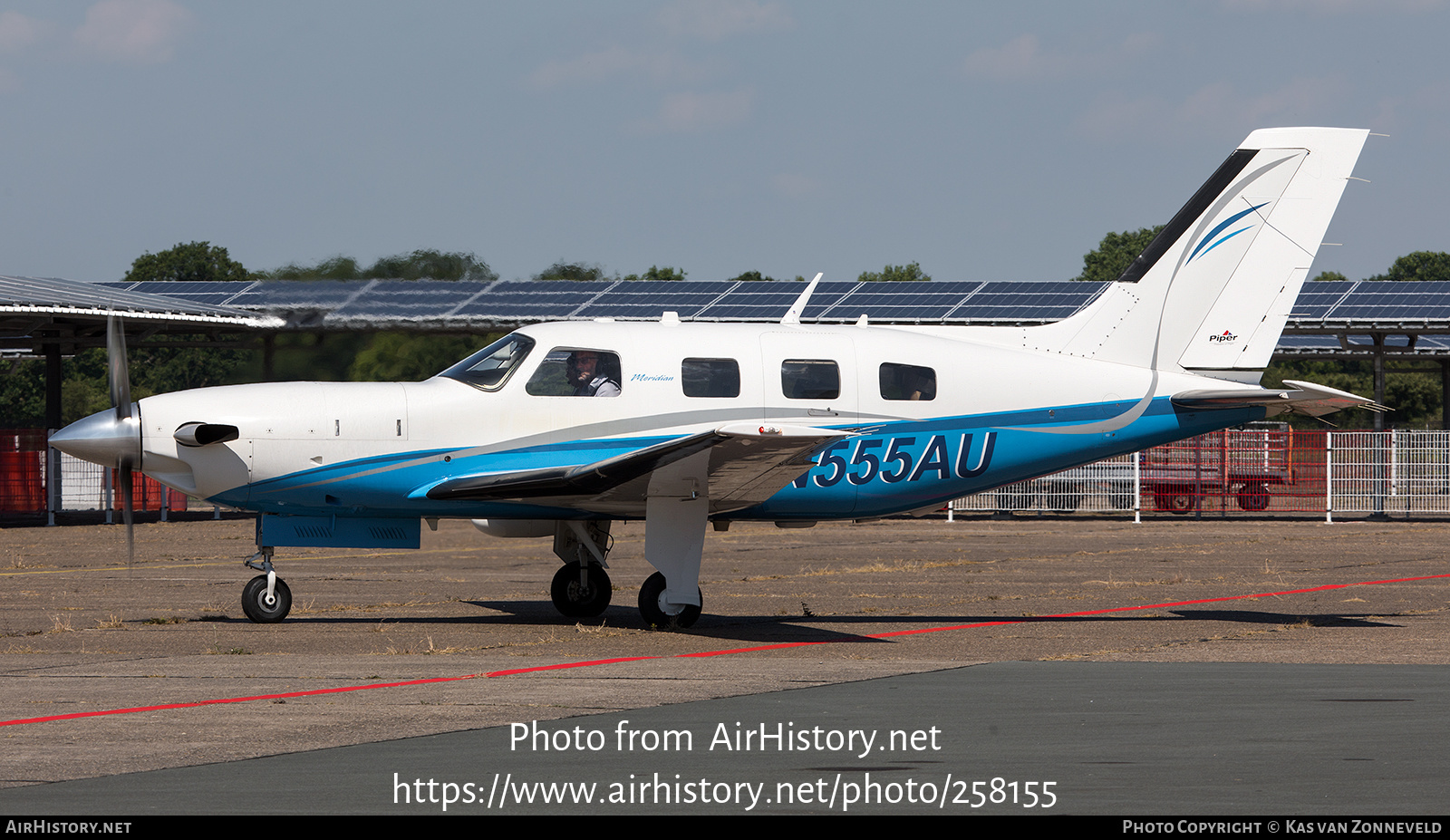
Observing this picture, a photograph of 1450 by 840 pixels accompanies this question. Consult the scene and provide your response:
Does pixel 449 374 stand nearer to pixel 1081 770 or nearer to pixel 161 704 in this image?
pixel 161 704

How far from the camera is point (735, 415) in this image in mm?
14281

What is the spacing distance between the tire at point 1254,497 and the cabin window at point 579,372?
1037 inches

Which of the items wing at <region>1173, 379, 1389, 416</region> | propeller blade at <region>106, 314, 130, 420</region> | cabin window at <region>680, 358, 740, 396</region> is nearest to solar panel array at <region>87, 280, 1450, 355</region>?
propeller blade at <region>106, 314, 130, 420</region>

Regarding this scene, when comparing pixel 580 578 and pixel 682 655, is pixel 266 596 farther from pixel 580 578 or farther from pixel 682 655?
pixel 682 655

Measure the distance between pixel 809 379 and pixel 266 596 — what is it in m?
5.84

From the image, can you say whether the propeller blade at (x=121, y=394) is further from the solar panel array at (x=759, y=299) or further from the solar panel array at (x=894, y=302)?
the solar panel array at (x=894, y=302)

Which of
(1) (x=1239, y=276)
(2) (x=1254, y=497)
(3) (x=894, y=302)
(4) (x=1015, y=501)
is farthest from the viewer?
(3) (x=894, y=302)

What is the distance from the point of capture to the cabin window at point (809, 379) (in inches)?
569

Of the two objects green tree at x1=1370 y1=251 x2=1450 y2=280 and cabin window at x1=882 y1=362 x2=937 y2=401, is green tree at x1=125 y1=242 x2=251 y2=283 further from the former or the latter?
green tree at x1=1370 y1=251 x2=1450 y2=280

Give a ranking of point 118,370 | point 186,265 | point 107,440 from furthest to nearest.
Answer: point 186,265, point 118,370, point 107,440

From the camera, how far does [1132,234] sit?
120m

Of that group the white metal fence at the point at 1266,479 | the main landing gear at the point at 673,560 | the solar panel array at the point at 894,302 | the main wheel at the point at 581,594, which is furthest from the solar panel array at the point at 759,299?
the main landing gear at the point at 673,560

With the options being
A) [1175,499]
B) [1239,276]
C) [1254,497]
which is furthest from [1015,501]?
[1239,276]
